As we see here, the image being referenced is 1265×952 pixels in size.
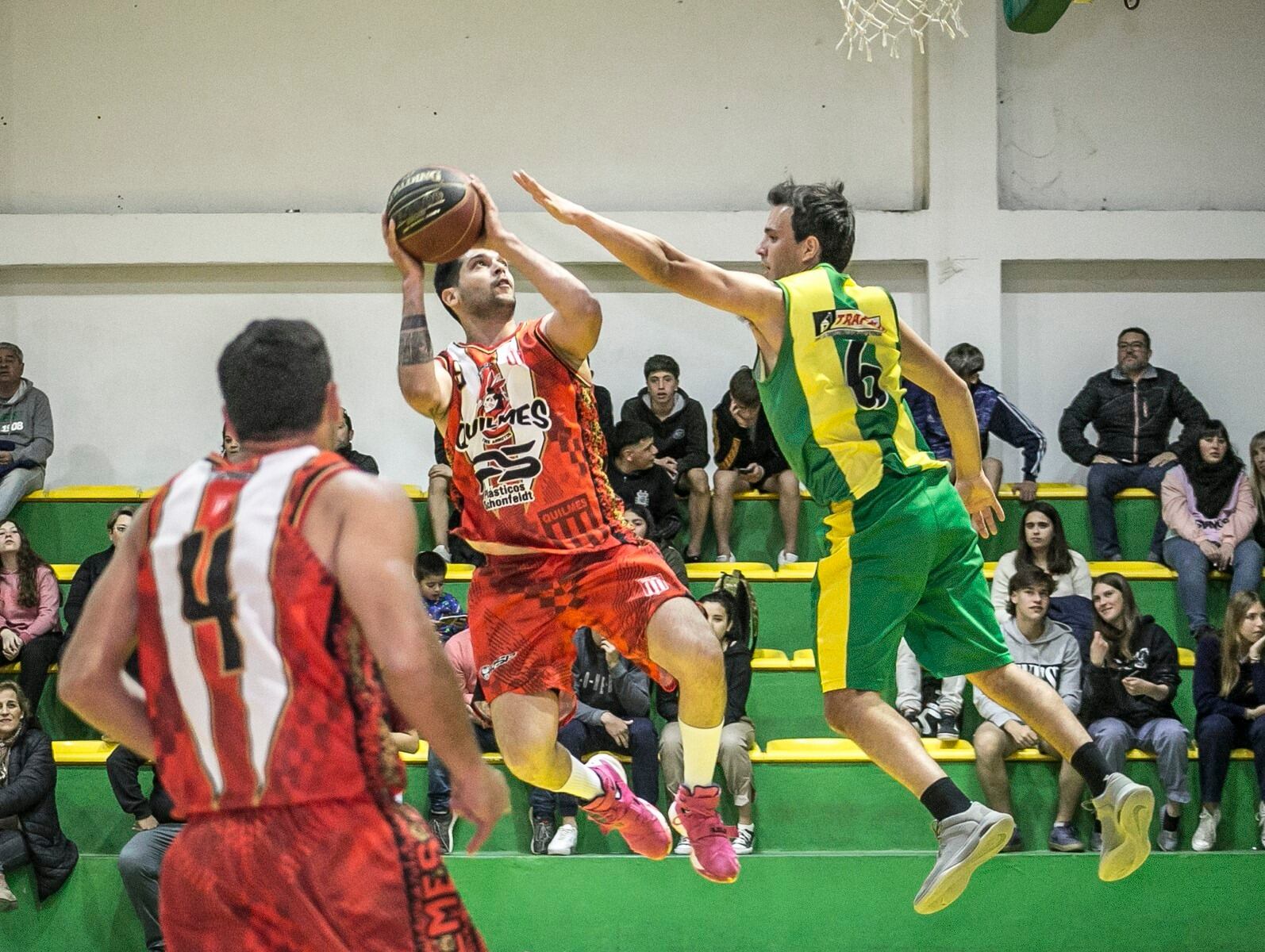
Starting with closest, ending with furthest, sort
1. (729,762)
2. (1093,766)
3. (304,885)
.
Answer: (304,885)
(1093,766)
(729,762)

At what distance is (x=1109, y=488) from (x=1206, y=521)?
80 centimetres

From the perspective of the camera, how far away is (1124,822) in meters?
4.86

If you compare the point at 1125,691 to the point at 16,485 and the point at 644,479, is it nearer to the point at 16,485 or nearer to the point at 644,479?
the point at 644,479

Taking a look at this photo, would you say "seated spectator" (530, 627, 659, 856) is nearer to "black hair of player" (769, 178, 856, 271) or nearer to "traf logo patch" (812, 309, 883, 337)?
"black hair of player" (769, 178, 856, 271)

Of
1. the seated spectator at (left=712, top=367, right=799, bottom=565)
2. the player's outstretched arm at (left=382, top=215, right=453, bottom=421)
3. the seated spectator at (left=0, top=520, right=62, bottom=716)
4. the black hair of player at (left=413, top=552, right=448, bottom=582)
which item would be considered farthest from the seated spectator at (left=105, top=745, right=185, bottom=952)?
the seated spectator at (left=712, top=367, right=799, bottom=565)

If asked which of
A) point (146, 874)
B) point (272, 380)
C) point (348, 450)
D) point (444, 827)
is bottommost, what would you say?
point (146, 874)

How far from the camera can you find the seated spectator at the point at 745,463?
10578mm

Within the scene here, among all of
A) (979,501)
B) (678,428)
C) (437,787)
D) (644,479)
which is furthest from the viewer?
(678,428)

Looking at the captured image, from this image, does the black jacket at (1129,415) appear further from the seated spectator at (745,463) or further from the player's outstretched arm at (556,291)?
the player's outstretched arm at (556,291)

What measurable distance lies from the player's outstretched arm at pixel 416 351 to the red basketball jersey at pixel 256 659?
159 cm

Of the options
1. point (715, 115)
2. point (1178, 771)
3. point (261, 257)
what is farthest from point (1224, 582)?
point (261, 257)

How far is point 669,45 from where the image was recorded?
12203 mm

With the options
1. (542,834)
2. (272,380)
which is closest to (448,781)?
(542,834)

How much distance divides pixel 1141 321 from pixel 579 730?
21.9 ft
